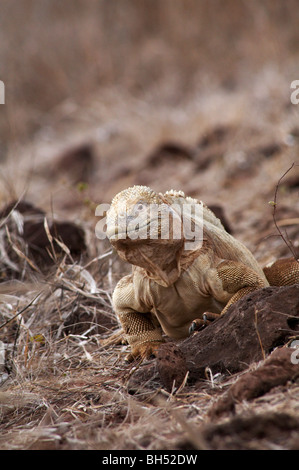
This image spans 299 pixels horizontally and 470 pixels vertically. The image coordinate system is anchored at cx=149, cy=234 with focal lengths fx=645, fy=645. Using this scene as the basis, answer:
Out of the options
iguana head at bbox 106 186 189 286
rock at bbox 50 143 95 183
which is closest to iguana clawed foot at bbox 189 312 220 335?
iguana head at bbox 106 186 189 286

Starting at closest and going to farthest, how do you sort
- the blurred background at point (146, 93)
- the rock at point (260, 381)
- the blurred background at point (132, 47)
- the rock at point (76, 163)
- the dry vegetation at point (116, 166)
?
the rock at point (260, 381) → the dry vegetation at point (116, 166) → the blurred background at point (146, 93) → the rock at point (76, 163) → the blurred background at point (132, 47)

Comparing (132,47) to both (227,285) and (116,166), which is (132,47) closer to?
(116,166)

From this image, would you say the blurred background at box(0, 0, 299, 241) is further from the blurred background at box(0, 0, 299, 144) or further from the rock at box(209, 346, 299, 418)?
the rock at box(209, 346, 299, 418)

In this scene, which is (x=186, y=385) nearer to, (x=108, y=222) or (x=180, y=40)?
(x=108, y=222)

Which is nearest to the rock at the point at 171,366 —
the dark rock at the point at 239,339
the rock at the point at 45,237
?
the dark rock at the point at 239,339

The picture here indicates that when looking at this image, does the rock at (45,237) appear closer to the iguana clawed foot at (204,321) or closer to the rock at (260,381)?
the iguana clawed foot at (204,321)

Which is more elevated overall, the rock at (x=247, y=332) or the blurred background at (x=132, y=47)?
the blurred background at (x=132, y=47)

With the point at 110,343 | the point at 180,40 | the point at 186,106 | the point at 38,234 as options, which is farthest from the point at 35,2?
the point at 110,343
